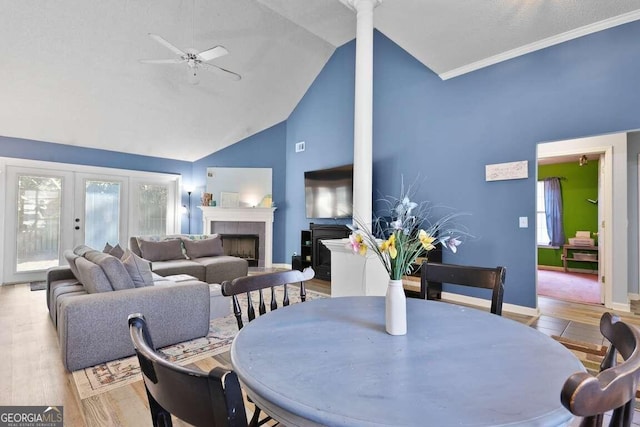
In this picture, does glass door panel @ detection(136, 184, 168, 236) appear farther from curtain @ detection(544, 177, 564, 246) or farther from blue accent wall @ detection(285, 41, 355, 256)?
curtain @ detection(544, 177, 564, 246)

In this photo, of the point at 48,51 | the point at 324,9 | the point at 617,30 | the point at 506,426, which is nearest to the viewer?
the point at 506,426

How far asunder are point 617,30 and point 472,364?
13.0 feet

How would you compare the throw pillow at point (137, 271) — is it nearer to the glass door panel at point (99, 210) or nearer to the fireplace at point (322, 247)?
the fireplace at point (322, 247)

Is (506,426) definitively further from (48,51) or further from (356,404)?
(48,51)

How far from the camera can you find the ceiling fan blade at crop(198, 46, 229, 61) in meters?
3.29

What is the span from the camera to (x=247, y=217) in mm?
6895

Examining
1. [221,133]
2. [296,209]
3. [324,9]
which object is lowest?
[296,209]

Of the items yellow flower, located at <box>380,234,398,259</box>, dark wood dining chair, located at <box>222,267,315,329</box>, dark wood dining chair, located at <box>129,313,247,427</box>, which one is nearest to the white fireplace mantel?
dark wood dining chair, located at <box>222,267,315,329</box>

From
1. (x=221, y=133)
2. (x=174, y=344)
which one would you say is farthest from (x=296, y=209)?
(x=174, y=344)

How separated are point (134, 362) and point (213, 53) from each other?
3.02m

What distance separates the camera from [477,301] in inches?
155

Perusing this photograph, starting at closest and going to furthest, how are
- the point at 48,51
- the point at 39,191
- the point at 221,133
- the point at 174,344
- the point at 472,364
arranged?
the point at 472,364
the point at 174,344
the point at 48,51
the point at 39,191
the point at 221,133

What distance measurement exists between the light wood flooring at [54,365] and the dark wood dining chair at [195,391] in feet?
4.68

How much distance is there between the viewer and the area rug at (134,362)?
2.06 metres
